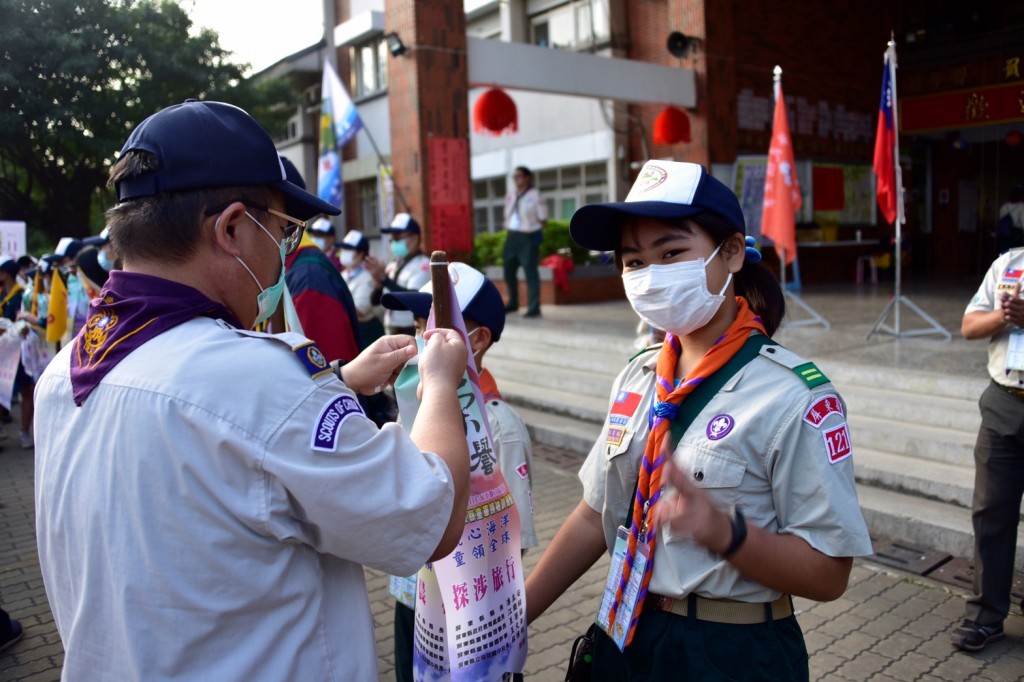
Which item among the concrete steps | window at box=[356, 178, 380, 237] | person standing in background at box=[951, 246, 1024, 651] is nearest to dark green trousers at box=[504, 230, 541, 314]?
the concrete steps

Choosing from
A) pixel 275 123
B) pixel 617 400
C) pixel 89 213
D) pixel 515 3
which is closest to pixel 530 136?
pixel 515 3

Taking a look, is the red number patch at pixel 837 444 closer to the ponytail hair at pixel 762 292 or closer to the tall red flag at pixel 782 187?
the ponytail hair at pixel 762 292

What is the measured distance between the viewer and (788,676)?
64.8 inches

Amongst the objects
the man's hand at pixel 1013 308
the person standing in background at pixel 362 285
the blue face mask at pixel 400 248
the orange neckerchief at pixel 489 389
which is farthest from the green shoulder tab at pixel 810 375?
the blue face mask at pixel 400 248

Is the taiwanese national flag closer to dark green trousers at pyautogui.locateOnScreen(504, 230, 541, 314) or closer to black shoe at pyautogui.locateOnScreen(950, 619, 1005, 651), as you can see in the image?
dark green trousers at pyautogui.locateOnScreen(504, 230, 541, 314)

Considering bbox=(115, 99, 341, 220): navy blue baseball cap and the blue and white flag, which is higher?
the blue and white flag

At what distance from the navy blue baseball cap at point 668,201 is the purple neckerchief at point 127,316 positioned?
84cm

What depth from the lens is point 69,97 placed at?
4.32 meters

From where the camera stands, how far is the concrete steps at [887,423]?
463 centimetres

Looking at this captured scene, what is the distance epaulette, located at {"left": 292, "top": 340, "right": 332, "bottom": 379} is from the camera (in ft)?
4.27

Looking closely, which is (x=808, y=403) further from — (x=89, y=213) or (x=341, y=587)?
(x=89, y=213)

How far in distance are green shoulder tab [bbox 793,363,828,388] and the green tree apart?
2356mm

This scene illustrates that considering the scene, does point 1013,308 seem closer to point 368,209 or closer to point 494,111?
point 494,111

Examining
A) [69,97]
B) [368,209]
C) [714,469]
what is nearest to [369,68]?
[368,209]
